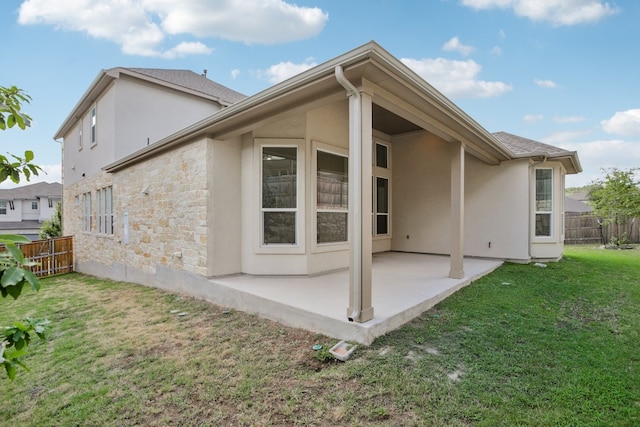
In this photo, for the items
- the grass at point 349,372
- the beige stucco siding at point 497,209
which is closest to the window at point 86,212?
the grass at point 349,372

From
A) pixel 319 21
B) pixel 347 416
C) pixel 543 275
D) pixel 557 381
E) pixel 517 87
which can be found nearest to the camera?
pixel 347 416

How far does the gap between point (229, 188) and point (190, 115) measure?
6.95 metres

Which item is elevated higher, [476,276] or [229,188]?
[229,188]

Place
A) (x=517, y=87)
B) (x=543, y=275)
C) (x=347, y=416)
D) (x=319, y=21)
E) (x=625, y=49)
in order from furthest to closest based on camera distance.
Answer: (x=517, y=87)
(x=625, y=49)
(x=319, y=21)
(x=543, y=275)
(x=347, y=416)

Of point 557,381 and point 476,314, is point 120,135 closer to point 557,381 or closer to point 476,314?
point 476,314

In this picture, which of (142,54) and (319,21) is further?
(142,54)

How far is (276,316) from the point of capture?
462 centimetres

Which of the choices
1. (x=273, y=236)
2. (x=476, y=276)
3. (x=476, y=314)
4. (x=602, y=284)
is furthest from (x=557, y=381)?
(x=602, y=284)

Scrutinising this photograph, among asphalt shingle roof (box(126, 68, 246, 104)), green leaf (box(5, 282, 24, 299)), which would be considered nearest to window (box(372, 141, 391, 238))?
asphalt shingle roof (box(126, 68, 246, 104))

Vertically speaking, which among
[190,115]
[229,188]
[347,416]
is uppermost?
[190,115]

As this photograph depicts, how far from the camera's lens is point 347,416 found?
2.57 meters

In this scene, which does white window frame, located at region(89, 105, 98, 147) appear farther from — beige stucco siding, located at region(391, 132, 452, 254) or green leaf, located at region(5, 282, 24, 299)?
green leaf, located at region(5, 282, 24, 299)

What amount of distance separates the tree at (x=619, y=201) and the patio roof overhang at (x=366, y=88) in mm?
12771

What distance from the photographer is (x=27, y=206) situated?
29438mm
